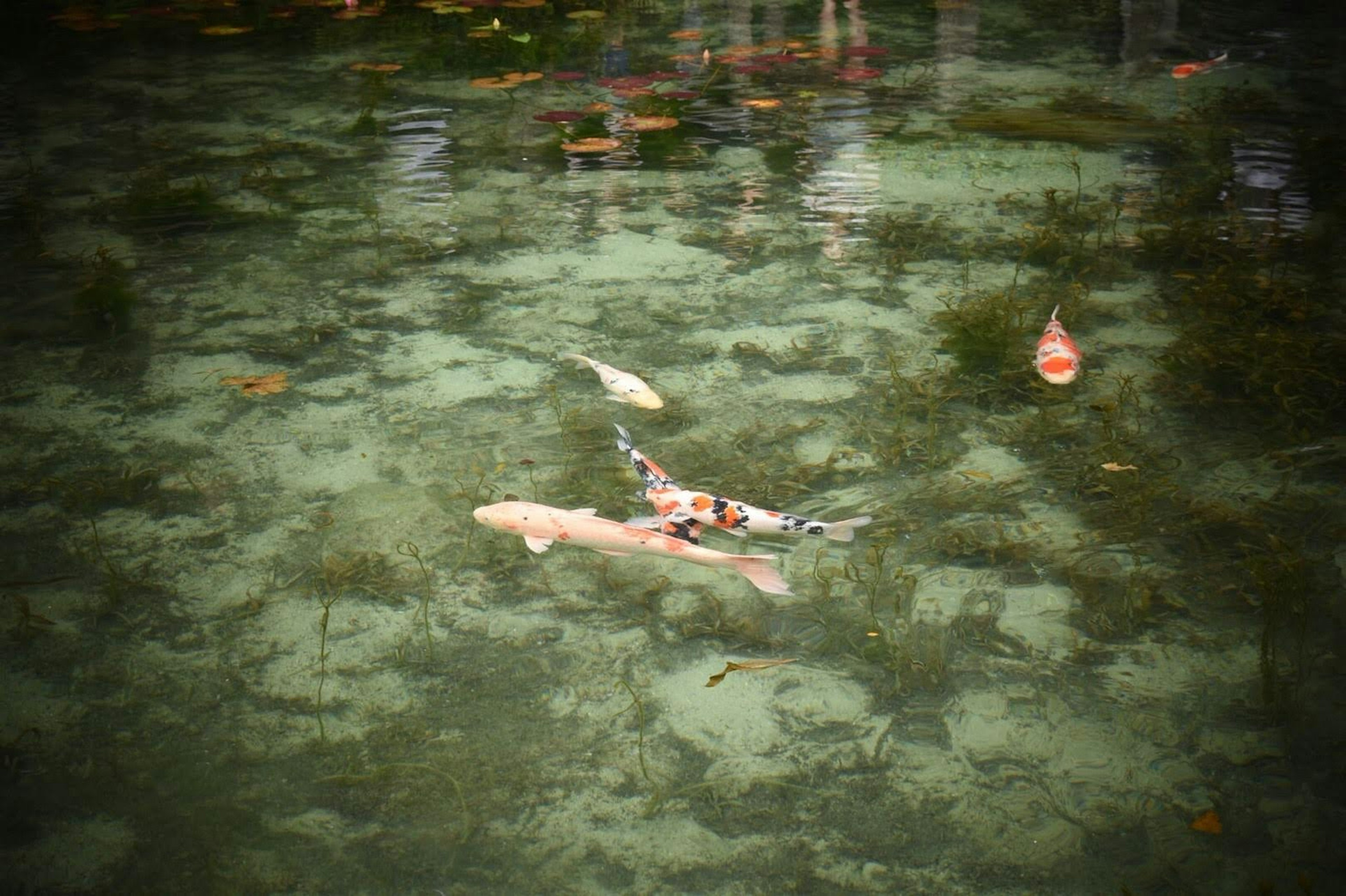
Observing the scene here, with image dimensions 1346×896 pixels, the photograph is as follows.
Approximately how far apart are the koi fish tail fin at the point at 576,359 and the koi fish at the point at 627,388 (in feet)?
0.24

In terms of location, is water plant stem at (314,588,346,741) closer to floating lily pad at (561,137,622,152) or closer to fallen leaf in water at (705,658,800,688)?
fallen leaf in water at (705,658,800,688)

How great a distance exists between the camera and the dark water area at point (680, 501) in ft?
7.09

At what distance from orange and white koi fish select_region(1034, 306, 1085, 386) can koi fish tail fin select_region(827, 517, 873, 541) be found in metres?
1.09

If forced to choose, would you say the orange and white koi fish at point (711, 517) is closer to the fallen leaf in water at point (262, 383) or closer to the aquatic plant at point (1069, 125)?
the fallen leaf in water at point (262, 383)

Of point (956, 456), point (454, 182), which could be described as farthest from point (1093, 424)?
point (454, 182)

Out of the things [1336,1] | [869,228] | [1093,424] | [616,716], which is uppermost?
[1336,1]

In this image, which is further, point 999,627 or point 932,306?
point 932,306

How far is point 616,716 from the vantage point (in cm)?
239

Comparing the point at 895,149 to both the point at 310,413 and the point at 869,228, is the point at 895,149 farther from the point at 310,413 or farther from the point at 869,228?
the point at 310,413

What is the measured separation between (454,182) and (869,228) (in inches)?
79.1

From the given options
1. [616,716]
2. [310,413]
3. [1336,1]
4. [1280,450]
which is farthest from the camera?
[1336,1]

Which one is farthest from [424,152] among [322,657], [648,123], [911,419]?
[322,657]

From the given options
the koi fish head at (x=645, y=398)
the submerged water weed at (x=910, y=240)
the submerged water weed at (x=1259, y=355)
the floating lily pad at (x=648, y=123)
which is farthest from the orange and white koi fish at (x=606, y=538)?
the floating lily pad at (x=648, y=123)

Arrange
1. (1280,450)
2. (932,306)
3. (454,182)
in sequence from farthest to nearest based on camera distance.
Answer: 1. (454,182)
2. (932,306)
3. (1280,450)
